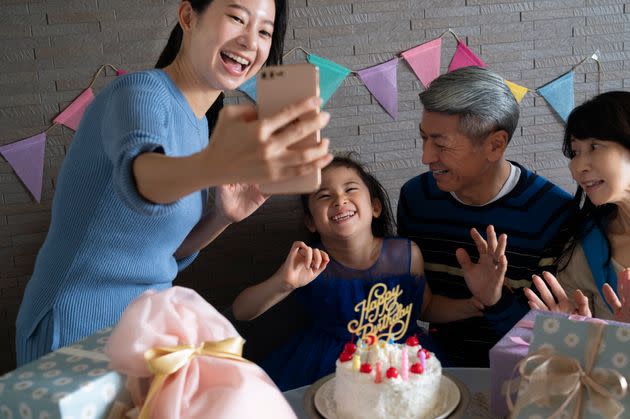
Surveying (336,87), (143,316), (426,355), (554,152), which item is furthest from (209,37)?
(554,152)

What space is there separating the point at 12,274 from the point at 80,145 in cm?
121

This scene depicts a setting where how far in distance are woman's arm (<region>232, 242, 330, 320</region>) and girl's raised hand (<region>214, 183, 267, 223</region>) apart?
6.3 inches

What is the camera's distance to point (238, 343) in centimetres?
89

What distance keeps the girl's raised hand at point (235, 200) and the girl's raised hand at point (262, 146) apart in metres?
0.62

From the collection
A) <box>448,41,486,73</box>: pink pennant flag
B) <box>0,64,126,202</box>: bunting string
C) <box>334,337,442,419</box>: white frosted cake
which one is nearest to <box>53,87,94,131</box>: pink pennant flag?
<box>0,64,126,202</box>: bunting string

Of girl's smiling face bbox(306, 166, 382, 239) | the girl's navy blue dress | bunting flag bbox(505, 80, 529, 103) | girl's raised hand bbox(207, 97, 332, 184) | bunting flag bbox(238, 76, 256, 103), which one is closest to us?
girl's raised hand bbox(207, 97, 332, 184)

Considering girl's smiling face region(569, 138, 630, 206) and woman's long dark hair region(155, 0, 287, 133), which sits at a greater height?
woman's long dark hair region(155, 0, 287, 133)

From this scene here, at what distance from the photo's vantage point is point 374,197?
2.12m

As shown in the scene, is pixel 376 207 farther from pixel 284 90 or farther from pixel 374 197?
pixel 284 90

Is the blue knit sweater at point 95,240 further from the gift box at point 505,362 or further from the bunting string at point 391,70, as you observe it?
the bunting string at point 391,70

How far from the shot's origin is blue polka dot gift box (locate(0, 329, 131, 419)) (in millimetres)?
772

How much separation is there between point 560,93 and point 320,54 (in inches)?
35.1

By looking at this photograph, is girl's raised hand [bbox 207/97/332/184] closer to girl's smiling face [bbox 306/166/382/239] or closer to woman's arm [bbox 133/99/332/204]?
woman's arm [bbox 133/99/332/204]

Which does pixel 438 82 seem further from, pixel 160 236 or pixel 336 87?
pixel 160 236
